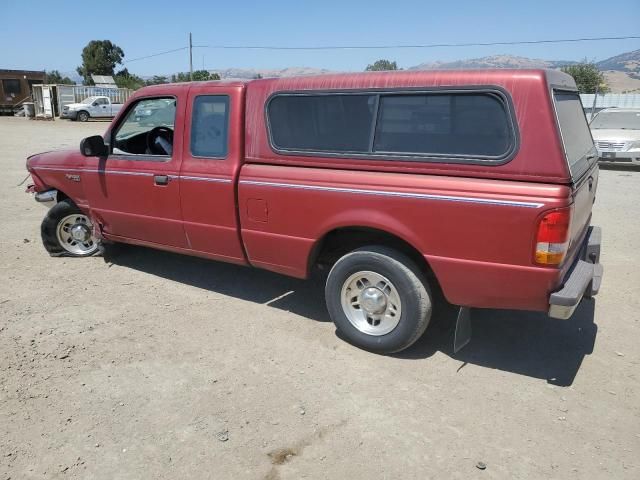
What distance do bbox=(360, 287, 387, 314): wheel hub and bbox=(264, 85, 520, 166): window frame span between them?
3.10ft

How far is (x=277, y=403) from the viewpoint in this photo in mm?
3238

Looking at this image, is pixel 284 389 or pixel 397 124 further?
pixel 397 124

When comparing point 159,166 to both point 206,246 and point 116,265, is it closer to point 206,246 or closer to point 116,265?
point 206,246

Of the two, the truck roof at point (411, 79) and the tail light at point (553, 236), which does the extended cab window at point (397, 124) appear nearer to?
the truck roof at point (411, 79)

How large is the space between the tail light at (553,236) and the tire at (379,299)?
83 centimetres

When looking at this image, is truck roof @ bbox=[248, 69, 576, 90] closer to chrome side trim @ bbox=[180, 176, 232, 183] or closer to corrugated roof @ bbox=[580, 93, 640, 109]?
chrome side trim @ bbox=[180, 176, 232, 183]

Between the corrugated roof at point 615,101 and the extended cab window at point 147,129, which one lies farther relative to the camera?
the corrugated roof at point 615,101

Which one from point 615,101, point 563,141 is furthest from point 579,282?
point 615,101

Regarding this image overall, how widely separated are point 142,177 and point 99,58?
2693 inches

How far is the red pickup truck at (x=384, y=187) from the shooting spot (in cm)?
307

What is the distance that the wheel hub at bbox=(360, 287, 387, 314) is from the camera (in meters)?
3.75

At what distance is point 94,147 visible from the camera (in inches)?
196

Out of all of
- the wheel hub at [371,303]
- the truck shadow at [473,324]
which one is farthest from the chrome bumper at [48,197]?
the wheel hub at [371,303]

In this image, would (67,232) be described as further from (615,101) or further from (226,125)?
(615,101)
